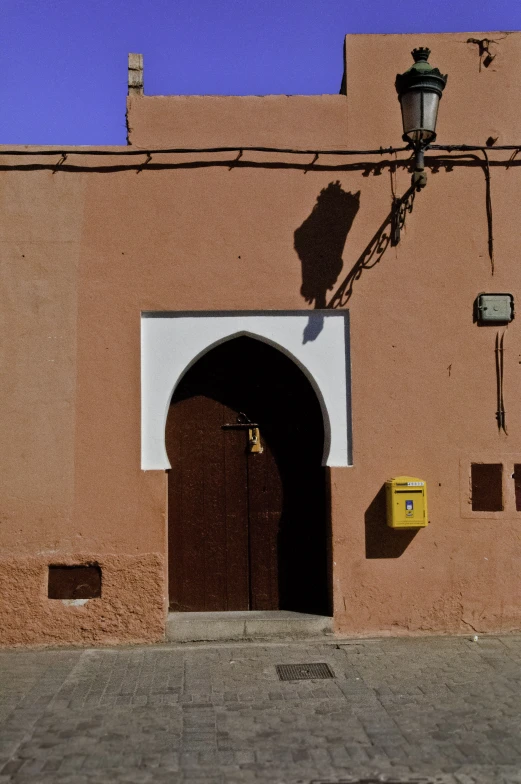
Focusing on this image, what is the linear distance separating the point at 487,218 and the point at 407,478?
2.48 meters

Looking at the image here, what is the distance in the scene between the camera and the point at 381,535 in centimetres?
650

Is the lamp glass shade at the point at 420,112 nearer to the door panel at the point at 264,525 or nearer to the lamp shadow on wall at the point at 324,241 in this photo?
the lamp shadow on wall at the point at 324,241

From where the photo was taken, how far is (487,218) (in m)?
6.70

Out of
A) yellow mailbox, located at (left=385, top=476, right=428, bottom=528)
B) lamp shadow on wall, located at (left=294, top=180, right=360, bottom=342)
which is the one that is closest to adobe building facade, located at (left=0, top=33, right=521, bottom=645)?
lamp shadow on wall, located at (left=294, top=180, right=360, bottom=342)

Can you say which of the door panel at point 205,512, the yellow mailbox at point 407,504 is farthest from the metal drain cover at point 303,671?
the yellow mailbox at point 407,504

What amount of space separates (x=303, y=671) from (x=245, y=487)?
1.78m

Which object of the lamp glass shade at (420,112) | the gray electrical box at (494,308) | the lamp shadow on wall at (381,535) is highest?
the lamp glass shade at (420,112)

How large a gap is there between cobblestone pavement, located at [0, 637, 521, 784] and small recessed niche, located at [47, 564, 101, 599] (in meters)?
0.50

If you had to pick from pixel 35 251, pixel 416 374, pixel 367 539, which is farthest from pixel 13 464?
pixel 416 374

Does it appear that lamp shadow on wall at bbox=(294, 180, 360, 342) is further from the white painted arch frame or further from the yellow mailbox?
the yellow mailbox

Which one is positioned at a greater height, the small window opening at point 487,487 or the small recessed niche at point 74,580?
the small window opening at point 487,487

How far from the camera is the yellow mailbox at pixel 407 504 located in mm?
6305

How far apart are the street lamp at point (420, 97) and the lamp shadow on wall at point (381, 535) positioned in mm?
2942

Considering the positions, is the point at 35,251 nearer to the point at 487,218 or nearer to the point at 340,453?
the point at 340,453
